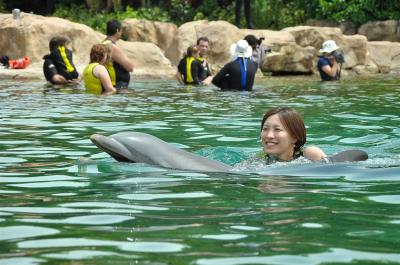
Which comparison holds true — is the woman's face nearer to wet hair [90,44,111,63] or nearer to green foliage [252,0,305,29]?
wet hair [90,44,111,63]

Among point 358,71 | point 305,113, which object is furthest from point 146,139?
point 358,71

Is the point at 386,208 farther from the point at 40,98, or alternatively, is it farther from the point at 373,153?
the point at 40,98

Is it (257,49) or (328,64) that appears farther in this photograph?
(328,64)

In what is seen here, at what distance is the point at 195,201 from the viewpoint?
4.68 meters

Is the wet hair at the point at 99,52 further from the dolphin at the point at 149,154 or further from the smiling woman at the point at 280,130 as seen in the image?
the dolphin at the point at 149,154

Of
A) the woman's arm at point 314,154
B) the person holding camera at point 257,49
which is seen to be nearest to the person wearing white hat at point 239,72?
the person holding camera at point 257,49

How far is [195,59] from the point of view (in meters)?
17.6

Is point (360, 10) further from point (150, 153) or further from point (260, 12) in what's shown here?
point (150, 153)

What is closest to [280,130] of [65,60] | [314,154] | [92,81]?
[314,154]

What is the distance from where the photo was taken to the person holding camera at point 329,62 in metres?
18.7

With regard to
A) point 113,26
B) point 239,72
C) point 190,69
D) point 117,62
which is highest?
point 113,26

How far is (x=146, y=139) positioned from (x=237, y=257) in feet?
8.45

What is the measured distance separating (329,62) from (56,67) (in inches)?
217

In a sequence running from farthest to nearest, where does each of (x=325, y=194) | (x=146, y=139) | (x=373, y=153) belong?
(x=373, y=153) < (x=146, y=139) < (x=325, y=194)
